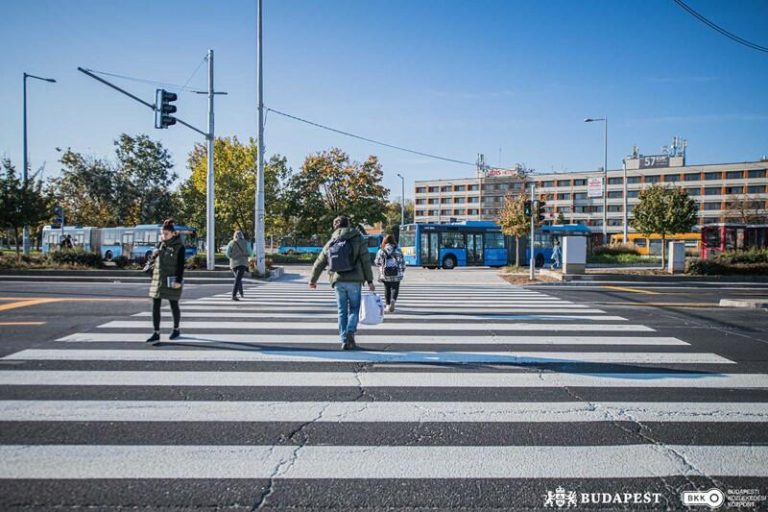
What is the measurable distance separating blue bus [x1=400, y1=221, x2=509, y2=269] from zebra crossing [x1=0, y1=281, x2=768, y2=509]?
23.1m

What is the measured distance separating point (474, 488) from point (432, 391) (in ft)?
6.17

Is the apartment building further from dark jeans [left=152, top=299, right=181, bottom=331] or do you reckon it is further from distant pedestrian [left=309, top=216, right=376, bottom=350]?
dark jeans [left=152, top=299, right=181, bottom=331]

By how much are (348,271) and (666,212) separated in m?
27.1

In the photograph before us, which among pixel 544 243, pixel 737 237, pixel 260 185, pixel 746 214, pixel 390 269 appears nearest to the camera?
pixel 390 269

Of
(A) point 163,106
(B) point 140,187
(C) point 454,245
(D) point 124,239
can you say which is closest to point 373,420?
(A) point 163,106

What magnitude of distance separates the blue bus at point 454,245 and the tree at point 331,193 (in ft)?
38.9

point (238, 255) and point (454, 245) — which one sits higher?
point (454, 245)

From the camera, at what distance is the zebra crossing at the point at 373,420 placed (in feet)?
9.89

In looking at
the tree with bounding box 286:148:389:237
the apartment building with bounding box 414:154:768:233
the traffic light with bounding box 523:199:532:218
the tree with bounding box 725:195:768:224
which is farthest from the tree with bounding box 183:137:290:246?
the tree with bounding box 725:195:768:224

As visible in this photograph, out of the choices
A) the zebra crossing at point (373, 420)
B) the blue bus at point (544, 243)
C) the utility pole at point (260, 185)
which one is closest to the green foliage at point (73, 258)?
the utility pole at point (260, 185)

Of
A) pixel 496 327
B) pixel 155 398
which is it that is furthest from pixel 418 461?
pixel 496 327

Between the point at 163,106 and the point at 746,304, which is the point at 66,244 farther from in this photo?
the point at 746,304

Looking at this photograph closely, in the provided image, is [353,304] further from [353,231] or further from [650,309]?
[650,309]

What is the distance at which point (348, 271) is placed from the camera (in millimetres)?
6496
